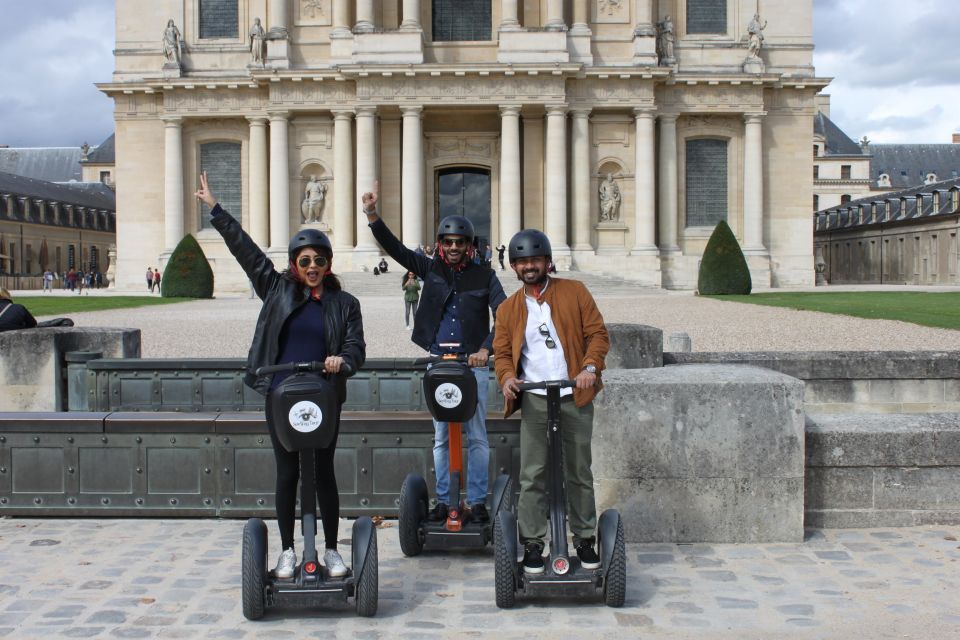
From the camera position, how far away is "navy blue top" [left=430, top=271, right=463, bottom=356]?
636cm

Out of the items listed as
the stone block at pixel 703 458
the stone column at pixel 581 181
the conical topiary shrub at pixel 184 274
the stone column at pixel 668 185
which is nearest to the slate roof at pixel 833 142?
the stone column at pixel 668 185

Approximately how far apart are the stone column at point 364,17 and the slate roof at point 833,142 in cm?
5895

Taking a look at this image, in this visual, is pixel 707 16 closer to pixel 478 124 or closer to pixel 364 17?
pixel 478 124

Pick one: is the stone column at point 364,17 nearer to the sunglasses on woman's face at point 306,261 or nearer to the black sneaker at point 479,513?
the black sneaker at point 479,513

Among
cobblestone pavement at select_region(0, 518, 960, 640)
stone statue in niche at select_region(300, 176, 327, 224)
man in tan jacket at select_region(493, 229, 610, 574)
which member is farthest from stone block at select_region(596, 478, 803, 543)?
stone statue in niche at select_region(300, 176, 327, 224)

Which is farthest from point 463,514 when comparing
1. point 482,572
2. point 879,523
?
point 879,523

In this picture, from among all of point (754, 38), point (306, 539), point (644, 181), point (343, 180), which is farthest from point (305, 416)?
point (754, 38)

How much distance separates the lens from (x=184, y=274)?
37.4m

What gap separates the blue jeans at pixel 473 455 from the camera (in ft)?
21.0

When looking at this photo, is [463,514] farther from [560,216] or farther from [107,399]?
[560,216]

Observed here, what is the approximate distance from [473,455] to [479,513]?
36cm

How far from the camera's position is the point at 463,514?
20.5ft

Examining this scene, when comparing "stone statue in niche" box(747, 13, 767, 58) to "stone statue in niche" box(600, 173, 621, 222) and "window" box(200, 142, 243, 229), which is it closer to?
"stone statue in niche" box(600, 173, 621, 222)

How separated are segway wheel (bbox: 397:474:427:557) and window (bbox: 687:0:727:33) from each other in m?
44.6
